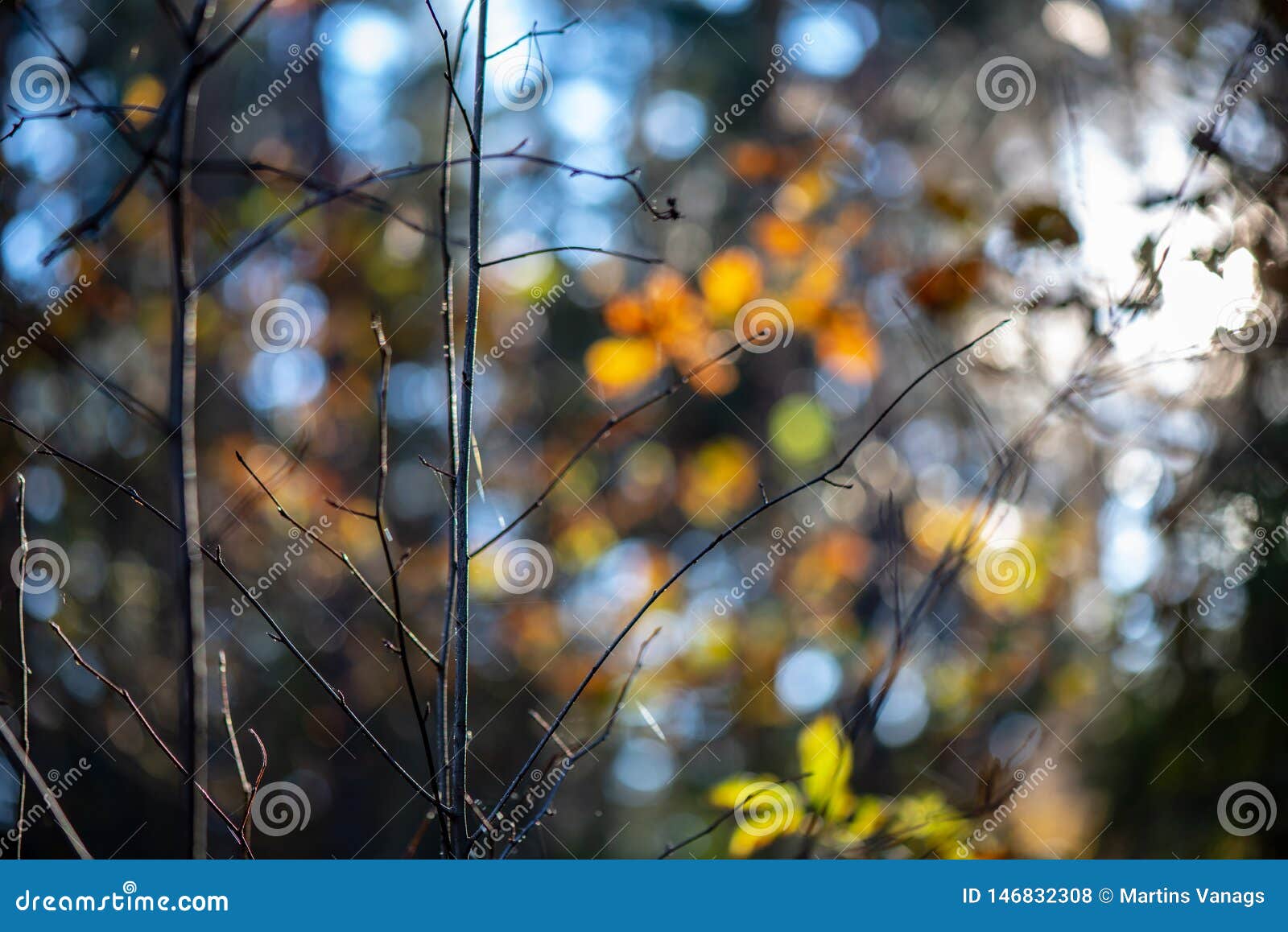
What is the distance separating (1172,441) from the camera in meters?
3.00

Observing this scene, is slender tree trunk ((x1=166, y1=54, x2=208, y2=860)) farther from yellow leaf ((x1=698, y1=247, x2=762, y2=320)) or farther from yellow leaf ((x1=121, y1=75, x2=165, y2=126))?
yellow leaf ((x1=121, y1=75, x2=165, y2=126))

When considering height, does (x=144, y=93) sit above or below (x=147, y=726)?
above

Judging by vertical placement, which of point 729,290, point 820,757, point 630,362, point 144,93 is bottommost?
point 820,757

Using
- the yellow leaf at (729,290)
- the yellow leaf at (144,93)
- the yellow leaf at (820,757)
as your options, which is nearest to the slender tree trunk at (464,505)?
the yellow leaf at (820,757)

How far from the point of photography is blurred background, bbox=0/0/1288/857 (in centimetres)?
244

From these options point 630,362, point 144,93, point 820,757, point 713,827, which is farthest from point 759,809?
point 144,93

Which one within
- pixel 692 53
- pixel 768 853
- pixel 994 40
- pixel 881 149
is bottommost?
pixel 768 853

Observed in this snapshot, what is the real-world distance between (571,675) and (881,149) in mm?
4479

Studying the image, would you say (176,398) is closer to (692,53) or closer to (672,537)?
(672,537)

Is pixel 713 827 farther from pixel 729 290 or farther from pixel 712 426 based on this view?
pixel 712 426

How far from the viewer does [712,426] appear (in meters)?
6.48

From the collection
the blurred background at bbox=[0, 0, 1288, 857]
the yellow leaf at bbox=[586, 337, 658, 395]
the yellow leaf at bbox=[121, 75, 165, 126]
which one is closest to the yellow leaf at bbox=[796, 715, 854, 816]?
the blurred background at bbox=[0, 0, 1288, 857]

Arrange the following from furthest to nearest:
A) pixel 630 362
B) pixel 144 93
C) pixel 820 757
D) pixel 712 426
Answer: pixel 712 426
pixel 144 93
pixel 630 362
pixel 820 757
